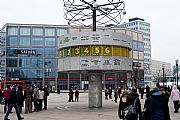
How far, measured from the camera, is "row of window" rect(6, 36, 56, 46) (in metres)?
95.3

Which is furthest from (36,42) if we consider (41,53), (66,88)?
(66,88)

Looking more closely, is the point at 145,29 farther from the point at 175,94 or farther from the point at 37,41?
the point at 175,94

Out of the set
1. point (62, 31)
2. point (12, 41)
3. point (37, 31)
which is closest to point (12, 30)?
point (12, 41)

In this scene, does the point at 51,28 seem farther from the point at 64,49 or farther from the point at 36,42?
the point at 64,49

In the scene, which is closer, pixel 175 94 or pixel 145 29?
pixel 175 94

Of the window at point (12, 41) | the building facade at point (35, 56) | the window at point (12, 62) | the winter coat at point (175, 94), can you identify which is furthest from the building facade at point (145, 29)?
the winter coat at point (175, 94)

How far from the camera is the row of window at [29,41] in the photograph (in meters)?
95.3

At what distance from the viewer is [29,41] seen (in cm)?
9650

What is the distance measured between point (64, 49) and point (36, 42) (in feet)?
245

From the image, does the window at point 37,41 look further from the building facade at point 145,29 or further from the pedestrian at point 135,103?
the pedestrian at point 135,103

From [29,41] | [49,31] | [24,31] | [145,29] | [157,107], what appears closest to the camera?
[157,107]

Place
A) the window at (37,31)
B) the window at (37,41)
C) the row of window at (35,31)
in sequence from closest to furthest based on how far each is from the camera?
the row of window at (35,31) → the window at (37,41) → the window at (37,31)

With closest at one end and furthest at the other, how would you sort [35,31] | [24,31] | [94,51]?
[94,51]
[24,31]
[35,31]

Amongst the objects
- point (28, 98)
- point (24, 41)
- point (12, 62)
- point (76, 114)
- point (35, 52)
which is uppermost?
point (24, 41)
